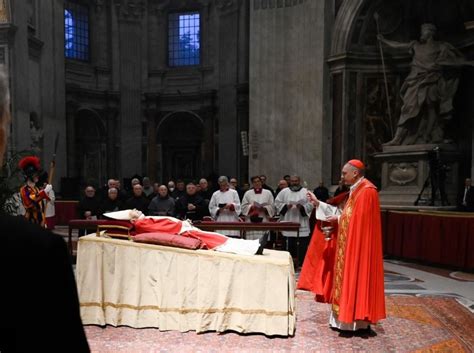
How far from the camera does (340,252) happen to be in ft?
16.6

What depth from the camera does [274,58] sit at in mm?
14734

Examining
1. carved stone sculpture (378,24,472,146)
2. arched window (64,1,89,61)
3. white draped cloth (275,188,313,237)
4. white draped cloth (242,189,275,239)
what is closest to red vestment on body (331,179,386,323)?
white draped cloth (275,188,313,237)

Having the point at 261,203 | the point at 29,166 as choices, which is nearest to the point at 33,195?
the point at 29,166

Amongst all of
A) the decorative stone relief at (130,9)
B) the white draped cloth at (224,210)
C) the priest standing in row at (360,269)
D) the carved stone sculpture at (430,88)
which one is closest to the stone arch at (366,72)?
the carved stone sculpture at (430,88)

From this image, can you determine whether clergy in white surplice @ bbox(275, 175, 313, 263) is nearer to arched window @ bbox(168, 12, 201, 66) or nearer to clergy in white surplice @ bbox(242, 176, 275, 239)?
clergy in white surplice @ bbox(242, 176, 275, 239)

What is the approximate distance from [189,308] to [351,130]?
963 centimetres

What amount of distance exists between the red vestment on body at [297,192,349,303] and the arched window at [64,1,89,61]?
706 inches

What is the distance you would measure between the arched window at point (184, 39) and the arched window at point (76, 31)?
154 inches

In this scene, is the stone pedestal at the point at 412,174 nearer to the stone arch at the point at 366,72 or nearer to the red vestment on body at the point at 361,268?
the stone arch at the point at 366,72

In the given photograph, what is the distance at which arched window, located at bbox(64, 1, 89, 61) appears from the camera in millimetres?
20328

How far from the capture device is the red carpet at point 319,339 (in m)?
4.57

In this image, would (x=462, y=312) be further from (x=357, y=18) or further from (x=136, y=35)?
(x=136, y=35)

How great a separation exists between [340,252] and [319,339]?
96 centimetres

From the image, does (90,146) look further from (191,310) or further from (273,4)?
(191,310)
